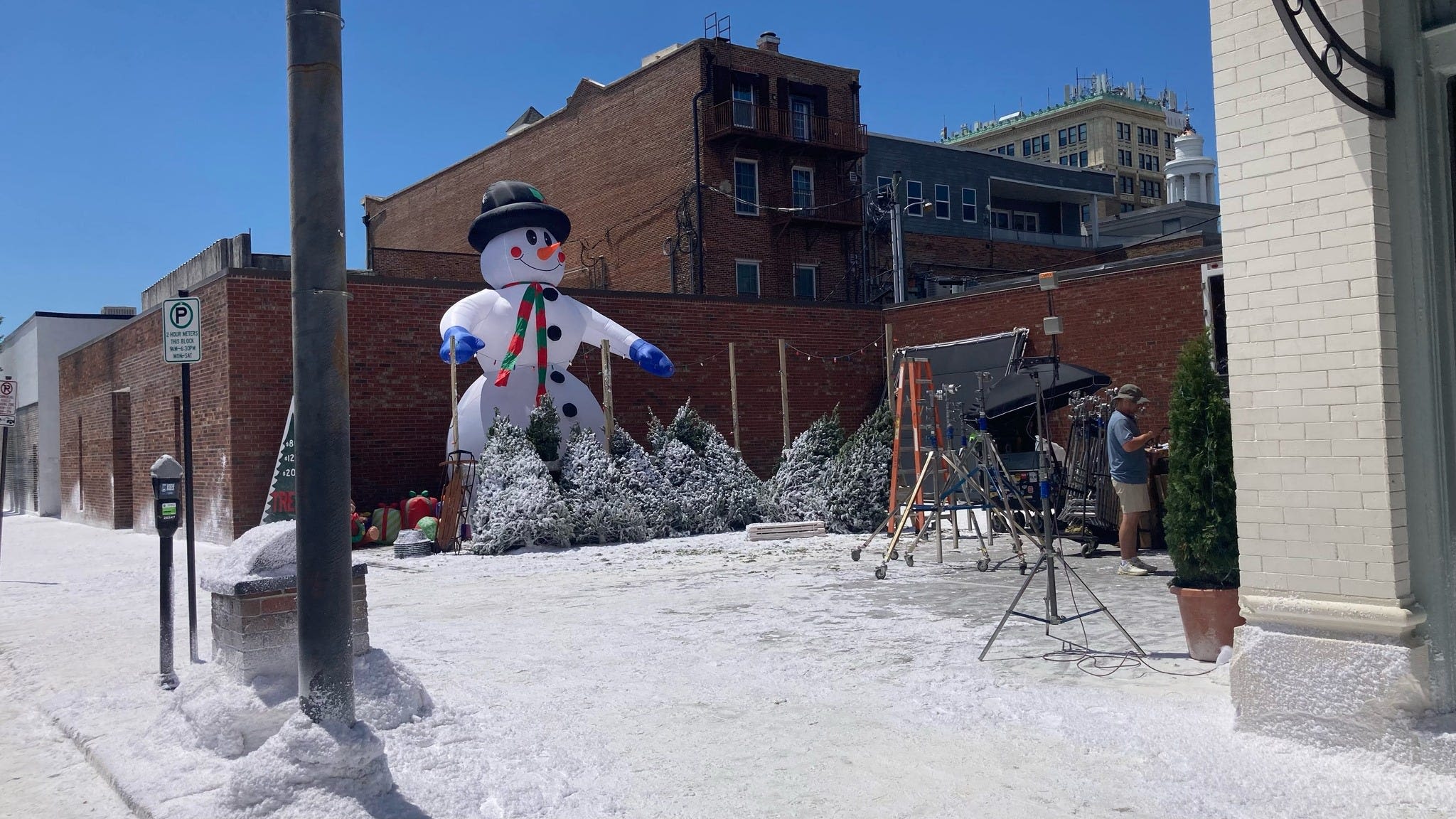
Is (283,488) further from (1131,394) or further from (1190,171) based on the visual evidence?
(1190,171)

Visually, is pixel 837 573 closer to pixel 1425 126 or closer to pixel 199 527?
pixel 1425 126

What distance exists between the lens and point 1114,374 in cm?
1956

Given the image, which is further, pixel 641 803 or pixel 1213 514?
pixel 1213 514

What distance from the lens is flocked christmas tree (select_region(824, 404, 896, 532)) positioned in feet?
52.6

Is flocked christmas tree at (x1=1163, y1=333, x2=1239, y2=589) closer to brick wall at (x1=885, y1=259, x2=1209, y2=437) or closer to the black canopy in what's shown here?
the black canopy

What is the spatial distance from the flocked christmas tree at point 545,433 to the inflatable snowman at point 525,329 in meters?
0.44

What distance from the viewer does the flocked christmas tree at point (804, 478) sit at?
16.6 m

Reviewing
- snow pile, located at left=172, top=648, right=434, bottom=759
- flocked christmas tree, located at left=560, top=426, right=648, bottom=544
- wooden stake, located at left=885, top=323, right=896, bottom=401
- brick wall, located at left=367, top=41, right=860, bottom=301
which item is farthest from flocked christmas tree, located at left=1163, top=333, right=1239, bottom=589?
brick wall, located at left=367, top=41, right=860, bottom=301

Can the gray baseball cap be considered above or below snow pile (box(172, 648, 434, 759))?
above

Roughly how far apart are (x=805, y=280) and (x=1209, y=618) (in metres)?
28.3

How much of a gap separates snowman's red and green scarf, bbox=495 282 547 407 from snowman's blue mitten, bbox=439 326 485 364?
71 cm

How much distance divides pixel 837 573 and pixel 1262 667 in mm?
6517

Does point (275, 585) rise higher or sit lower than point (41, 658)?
higher

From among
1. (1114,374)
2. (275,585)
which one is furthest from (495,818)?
(1114,374)
